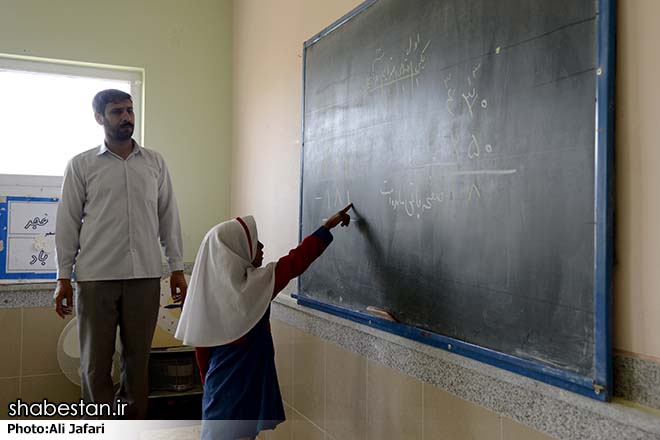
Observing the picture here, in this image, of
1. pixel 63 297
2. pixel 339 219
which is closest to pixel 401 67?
pixel 339 219

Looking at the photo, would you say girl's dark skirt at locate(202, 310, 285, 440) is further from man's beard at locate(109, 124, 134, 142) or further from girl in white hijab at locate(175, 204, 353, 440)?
man's beard at locate(109, 124, 134, 142)

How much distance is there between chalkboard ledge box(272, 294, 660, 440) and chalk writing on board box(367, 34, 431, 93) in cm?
81

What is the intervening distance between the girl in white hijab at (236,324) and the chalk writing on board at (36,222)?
5.65ft

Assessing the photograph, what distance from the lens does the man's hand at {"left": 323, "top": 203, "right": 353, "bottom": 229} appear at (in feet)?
6.74

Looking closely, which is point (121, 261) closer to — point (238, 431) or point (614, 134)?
point (238, 431)

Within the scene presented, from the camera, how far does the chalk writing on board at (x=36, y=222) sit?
332cm

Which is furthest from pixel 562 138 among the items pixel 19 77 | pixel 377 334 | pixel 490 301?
pixel 19 77

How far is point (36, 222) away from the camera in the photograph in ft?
11.0

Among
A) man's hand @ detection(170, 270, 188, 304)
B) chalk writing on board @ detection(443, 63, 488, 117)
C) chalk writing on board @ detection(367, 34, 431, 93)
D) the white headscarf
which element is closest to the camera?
chalk writing on board @ detection(443, 63, 488, 117)

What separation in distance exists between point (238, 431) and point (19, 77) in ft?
8.33

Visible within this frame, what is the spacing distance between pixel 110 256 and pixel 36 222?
103 centimetres

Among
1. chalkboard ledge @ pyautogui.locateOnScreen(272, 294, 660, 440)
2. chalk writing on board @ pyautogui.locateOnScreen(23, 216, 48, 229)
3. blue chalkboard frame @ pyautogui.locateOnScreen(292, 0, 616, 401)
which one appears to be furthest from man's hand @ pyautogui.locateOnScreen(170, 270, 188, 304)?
blue chalkboard frame @ pyautogui.locateOnScreen(292, 0, 616, 401)

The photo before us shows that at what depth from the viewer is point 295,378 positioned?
264cm

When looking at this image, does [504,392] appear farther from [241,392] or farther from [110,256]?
[110,256]
